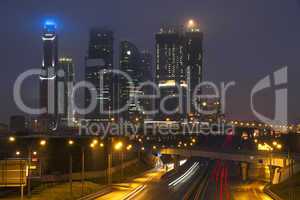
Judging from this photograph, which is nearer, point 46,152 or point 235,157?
point 46,152

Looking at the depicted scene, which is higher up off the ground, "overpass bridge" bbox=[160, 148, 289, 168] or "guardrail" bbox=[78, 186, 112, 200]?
"overpass bridge" bbox=[160, 148, 289, 168]

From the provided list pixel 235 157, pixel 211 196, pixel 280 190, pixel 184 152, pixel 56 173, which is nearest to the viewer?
pixel 211 196

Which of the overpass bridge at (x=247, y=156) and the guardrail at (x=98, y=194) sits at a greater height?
the overpass bridge at (x=247, y=156)

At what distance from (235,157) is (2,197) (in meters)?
75.4

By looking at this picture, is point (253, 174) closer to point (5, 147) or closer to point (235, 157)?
point (235, 157)

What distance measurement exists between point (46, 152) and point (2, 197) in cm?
3177

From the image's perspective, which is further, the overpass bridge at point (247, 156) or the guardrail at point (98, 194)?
the overpass bridge at point (247, 156)

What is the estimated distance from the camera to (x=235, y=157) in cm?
13612

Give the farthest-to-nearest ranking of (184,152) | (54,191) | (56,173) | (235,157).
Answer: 1. (184,152)
2. (235,157)
3. (56,173)
4. (54,191)

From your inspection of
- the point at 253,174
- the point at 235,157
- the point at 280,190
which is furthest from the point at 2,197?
the point at 253,174

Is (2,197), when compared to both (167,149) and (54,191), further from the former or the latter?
(167,149)

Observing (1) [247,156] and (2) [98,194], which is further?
(1) [247,156]

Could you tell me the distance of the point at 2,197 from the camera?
68625mm

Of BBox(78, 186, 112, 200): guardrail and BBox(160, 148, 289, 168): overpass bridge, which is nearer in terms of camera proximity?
BBox(78, 186, 112, 200): guardrail
